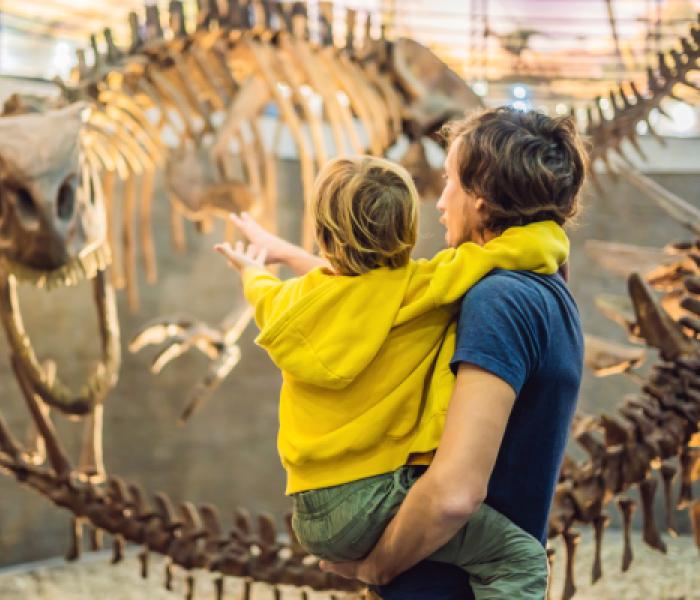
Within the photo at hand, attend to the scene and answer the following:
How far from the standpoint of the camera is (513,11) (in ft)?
24.7

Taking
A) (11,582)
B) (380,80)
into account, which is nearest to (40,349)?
(11,582)

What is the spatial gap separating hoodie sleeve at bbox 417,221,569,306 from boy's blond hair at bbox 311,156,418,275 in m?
0.07

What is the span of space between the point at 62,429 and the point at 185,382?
2.43ft

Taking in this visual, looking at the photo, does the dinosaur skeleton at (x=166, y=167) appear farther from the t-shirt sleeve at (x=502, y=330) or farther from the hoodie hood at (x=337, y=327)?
the t-shirt sleeve at (x=502, y=330)

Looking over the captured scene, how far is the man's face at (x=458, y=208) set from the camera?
1.29 m

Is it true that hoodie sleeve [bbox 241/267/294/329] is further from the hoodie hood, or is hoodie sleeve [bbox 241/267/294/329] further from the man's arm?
the man's arm

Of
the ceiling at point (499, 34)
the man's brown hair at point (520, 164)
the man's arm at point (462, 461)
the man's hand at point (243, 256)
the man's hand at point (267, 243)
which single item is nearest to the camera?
the man's arm at point (462, 461)

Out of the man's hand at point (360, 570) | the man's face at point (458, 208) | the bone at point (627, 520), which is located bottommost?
the bone at point (627, 520)

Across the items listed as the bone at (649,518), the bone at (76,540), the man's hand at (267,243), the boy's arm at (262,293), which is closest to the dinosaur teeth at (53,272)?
the bone at (76,540)

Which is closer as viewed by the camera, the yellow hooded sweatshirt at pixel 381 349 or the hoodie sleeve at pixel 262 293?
the yellow hooded sweatshirt at pixel 381 349

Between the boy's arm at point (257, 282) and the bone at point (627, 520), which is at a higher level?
the boy's arm at point (257, 282)

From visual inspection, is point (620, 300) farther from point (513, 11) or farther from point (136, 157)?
point (513, 11)

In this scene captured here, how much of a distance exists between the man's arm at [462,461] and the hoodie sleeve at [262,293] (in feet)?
1.09

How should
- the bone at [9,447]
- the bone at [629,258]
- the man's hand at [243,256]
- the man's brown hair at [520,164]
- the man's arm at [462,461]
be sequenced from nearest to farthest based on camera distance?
the man's arm at [462,461]
the man's brown hair at [520,164]
the man's hand at [243,256]
the bone at [9,447]
the bone at [629,258]
